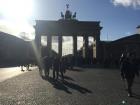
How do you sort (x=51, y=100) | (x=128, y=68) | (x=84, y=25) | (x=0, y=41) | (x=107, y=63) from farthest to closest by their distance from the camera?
(x=0, y=41) → (x=84, y=25) → (x=107, y=63) → (x=128, y=68) → (x=51, y=100)

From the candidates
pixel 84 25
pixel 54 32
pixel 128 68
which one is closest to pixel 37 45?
pixel 54 32

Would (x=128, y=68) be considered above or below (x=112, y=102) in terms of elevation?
above

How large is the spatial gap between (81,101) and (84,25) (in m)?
87.9

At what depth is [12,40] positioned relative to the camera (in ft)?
422

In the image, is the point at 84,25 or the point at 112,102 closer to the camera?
the point at 112,102

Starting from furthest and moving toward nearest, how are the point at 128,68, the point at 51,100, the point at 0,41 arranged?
the point at 0,41
the point at 128,68
the point at 51,100

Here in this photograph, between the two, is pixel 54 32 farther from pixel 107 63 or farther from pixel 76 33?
pixel 107 63

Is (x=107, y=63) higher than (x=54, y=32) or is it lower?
lower

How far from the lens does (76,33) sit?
103 m

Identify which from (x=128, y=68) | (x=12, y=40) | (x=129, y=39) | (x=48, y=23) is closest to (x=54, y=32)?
(x=48, y=23)

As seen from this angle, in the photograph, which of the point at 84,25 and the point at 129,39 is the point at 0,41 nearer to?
the point at 84,25

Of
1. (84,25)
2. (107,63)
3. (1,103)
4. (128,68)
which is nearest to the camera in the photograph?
(1,103)

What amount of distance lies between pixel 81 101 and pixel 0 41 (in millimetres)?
108381

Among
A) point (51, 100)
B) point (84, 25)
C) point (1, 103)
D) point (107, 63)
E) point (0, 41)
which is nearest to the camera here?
point (1, 103)
